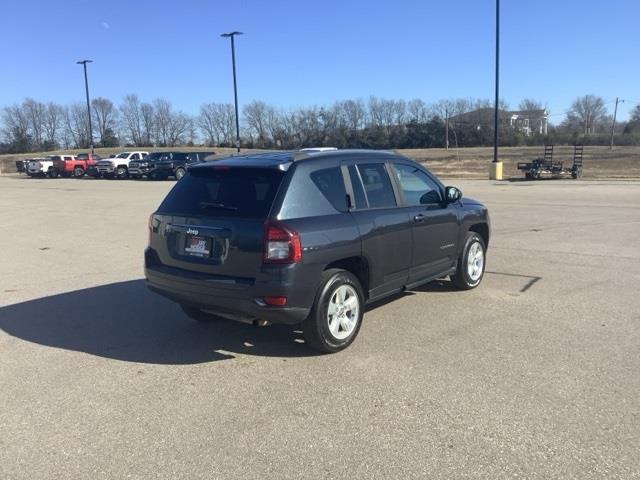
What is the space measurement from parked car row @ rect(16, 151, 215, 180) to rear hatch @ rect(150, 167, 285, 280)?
27.5 meters

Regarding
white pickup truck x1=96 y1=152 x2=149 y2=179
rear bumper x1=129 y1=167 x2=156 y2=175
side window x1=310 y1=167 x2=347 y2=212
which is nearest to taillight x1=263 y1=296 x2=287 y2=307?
A: side window x1=310 y1=167 x2=347 y2=212

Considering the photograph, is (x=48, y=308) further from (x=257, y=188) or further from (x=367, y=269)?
(x=367, y=269)

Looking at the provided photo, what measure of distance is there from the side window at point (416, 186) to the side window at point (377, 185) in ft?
0.82

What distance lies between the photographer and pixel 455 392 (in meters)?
4.00

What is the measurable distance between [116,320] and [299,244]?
2549mm

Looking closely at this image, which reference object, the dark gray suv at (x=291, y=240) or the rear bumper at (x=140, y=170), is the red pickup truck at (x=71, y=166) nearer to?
the rear bumper at (x=140, y=170)

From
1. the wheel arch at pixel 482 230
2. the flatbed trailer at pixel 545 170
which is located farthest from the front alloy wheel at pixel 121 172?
the wheel arch at pixel 482 230

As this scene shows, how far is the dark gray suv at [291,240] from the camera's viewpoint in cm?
443

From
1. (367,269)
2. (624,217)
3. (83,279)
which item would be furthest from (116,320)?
(624,217)

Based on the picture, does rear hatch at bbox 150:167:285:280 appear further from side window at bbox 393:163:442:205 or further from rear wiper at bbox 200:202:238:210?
side window at bbox 393:163:442:205

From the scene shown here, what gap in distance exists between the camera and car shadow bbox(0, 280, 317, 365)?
4.91 metres

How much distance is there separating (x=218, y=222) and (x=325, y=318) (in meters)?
1.19

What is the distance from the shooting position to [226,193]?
4.81 metres

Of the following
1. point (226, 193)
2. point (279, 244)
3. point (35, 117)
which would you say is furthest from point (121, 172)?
point (35, 117)
